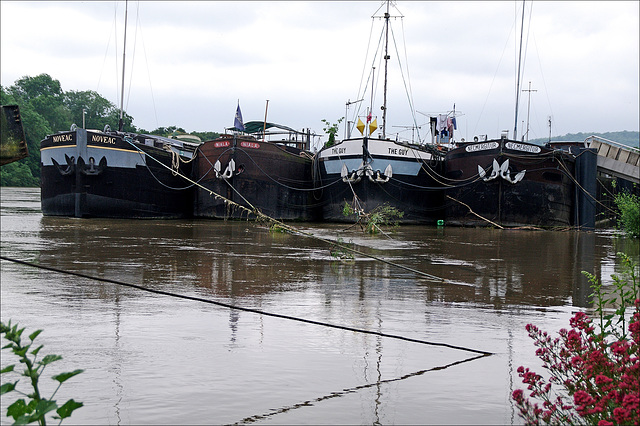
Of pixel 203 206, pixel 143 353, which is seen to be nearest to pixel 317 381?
pixel 143 353

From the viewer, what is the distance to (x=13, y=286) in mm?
6641

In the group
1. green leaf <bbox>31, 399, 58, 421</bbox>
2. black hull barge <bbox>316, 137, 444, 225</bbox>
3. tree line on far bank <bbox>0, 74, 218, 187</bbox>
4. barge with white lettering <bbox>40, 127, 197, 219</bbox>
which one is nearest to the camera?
green leaf <bbox>31, 399, 58, 421</bbox>

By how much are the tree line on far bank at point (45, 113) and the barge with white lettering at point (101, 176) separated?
50102 mm

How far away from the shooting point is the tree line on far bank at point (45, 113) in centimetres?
7369

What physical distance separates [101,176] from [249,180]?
5426 millimetres

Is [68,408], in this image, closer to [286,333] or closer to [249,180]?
[286,333]

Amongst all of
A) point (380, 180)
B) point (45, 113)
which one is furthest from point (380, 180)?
point (45, 113)

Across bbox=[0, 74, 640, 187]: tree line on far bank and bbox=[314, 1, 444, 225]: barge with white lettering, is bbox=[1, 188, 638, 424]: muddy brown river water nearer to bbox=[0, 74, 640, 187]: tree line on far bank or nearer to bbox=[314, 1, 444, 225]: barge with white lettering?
bbox=[314, 1, 444, 225]: barge with white lettering

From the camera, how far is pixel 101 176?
23250 millimetres

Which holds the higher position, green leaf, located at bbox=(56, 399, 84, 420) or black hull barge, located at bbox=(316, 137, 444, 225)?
black hull barge, located at bbox=(316, 137, 444, 225)

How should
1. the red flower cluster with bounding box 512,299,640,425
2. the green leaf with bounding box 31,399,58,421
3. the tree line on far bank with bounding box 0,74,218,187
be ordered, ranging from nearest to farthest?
the green leaf with bounding box 31,399,58,421 → the red flower cluster with bounding box 512,299,640,425 → the tree line on far bank with bounding box 0,74,218,187

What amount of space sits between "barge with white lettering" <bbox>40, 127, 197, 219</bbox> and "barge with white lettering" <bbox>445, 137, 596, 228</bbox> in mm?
11036

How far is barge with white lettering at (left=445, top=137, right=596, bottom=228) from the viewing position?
23922 millimetres

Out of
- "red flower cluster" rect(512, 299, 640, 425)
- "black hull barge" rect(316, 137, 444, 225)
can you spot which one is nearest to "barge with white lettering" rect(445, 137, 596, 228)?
"black hull barge" rect(316, 137, 444, 225)
